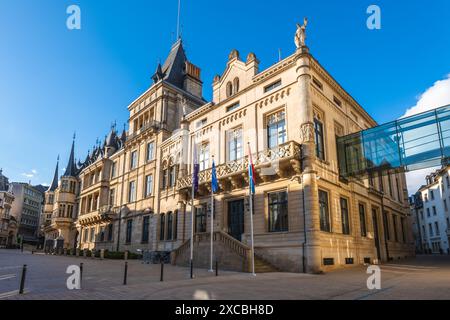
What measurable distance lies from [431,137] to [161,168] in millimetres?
22888

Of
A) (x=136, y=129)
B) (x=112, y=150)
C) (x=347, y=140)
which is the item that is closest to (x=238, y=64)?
(x=347, y=140)

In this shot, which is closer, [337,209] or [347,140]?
[337,209]

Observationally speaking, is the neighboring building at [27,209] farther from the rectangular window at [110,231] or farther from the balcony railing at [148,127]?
the balcony railing at [148,127]

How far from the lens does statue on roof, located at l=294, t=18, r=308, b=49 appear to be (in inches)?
787

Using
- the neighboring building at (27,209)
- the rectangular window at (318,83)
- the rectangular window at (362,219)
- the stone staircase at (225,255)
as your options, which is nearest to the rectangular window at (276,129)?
the rectangular window at (318,83)

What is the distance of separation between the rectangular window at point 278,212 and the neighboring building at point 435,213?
39.2m

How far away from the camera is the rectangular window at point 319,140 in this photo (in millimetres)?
20195

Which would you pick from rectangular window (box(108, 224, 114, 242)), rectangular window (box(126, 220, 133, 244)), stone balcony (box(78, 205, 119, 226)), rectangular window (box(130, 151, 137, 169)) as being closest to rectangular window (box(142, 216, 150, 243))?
rectangular window (box(126, 220, 133, 244))

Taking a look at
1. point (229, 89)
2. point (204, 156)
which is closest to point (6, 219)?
point (204, 156)

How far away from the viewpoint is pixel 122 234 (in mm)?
35812

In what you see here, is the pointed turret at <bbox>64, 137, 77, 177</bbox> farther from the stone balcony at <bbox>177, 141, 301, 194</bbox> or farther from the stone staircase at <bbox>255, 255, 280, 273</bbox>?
the stone staircase at <bbox>255, 255, 280, 273</bbox>

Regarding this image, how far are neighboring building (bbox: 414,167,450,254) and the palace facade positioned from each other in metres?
17.7
